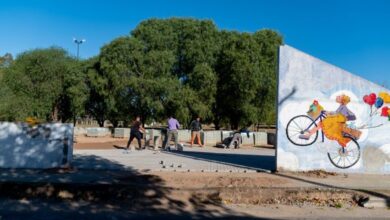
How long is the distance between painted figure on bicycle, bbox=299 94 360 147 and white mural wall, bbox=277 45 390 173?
3 cm

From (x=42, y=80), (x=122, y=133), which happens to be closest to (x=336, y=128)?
(x=122, y=133)

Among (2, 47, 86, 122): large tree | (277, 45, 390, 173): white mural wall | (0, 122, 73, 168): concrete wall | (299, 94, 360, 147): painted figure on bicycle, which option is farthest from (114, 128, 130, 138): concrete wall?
(299, 94, 360, 147): painted figure on bicycle

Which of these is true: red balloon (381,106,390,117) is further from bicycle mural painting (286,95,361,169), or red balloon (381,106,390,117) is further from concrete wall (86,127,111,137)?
concrete wall (86,127,111,137)

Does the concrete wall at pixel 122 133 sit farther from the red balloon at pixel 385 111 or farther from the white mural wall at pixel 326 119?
the red balloon at pixel 385 111

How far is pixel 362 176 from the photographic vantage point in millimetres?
12016

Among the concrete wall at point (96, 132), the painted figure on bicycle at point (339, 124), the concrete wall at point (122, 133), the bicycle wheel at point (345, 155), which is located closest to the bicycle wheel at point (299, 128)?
the painted figure on bicycle at point (339, 124)

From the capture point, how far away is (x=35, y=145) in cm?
1184

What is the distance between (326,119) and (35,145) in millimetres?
8279

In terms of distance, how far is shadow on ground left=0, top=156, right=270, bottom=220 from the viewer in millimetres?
7539

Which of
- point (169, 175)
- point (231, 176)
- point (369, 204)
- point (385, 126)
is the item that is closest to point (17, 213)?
point (169, 175)

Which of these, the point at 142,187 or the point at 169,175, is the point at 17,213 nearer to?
the point at 142,187

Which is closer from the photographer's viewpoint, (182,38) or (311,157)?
(311,157)

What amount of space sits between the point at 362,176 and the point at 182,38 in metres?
26.2

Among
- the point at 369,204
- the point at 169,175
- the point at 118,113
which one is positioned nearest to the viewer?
the point at 369,204
